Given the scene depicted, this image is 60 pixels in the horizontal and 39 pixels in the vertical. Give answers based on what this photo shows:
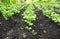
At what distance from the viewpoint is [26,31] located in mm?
6531

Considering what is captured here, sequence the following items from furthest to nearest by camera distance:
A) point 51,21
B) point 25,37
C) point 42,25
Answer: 1. point 51,21
2. point 42,25
3. point 25,37

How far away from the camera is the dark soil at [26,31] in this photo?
618cm

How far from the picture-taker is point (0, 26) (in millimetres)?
6953

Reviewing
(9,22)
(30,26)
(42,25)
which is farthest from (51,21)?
(9,22)

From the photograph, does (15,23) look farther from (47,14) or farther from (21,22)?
(47,14)

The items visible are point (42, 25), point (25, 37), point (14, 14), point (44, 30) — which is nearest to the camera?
point (25, 37)

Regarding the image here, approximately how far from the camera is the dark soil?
618 centimetres

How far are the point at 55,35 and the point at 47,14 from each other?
267 cm

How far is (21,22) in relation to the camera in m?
7.44

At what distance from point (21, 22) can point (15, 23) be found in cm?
23

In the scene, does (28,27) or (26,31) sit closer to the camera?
(26,31)

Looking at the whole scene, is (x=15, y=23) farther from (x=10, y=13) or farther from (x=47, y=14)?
(x=47, y=14)

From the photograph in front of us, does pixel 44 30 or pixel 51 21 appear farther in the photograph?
pixel 51 21

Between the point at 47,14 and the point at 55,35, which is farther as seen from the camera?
the point at 47,14
